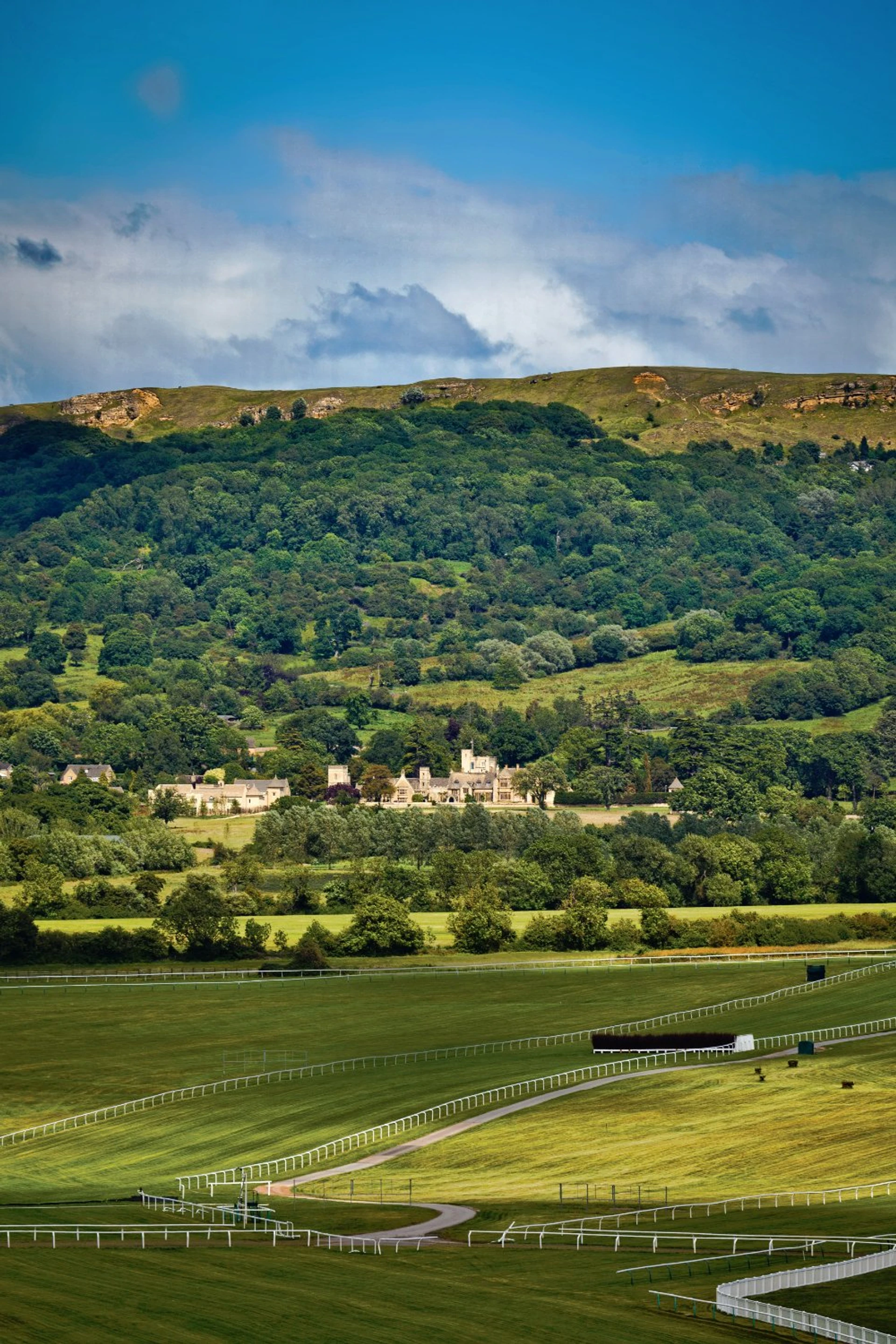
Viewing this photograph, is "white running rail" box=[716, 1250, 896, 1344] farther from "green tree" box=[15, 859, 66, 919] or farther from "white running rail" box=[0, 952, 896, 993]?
"green tree" box=[15, 859, 66, 919]

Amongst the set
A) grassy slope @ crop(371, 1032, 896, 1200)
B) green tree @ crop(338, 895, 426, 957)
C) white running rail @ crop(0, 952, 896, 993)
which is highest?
green tree @ crop(338, 895, 426, 957)

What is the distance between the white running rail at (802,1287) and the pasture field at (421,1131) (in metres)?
1.75

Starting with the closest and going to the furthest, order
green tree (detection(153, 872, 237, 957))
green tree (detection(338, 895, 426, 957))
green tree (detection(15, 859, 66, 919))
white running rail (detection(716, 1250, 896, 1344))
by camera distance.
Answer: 1. white running rail (detection(716, 1250, 896, 1344))
2. green tree (detection(153, 872, 237, 957))
3. green tree (detection(338, 895, 426, 957))
4. green tree (detection(15, 859, 66, 919))

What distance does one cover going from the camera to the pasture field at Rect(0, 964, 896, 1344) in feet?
172

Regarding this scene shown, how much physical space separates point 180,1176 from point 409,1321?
27120 millimetres

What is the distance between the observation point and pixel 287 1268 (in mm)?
56938

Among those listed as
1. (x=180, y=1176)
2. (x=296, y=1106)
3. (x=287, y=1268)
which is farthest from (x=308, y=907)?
(x=287, y=1268)

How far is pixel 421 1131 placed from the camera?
274 ft

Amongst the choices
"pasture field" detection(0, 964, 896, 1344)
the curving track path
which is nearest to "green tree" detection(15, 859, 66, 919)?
"pasture field" detection(0, 964, 896, 1344)

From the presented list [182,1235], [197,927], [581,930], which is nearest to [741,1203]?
[182,1235]

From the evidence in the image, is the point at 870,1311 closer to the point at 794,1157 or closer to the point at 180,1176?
the point at 794,1157

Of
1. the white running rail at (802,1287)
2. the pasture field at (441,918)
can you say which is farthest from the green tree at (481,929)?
the white running rail at (802,1287)

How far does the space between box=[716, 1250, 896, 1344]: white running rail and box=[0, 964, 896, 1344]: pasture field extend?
175 centimetres

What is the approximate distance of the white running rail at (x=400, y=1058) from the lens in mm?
91250
